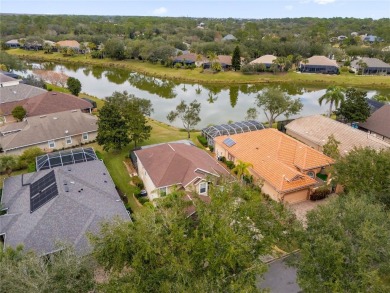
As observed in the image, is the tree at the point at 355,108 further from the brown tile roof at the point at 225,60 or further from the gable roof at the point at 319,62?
the brown tile roof at the point at 225,60

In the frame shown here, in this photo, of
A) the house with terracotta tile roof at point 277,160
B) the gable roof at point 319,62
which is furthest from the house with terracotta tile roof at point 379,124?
the gable roof at point 319,62

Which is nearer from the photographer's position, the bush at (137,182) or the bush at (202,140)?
the bush at (137,182)

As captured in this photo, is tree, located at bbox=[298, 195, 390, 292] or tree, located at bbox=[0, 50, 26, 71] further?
tree, located at bbox=[0, 50, 26, 71]

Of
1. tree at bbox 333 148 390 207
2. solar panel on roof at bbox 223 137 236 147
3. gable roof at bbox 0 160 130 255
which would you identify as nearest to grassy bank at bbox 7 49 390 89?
solar panel on roof at bbox 223 137 236 147

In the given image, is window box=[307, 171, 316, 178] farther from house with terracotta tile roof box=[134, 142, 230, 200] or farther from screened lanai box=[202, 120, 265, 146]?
screened lanai box=[202, 120, 265, 146]

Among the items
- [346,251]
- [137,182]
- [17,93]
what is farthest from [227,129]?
[17,93]

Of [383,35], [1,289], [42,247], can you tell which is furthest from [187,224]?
[383,35]

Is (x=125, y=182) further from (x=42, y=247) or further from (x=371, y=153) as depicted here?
(x=371, y=153)
